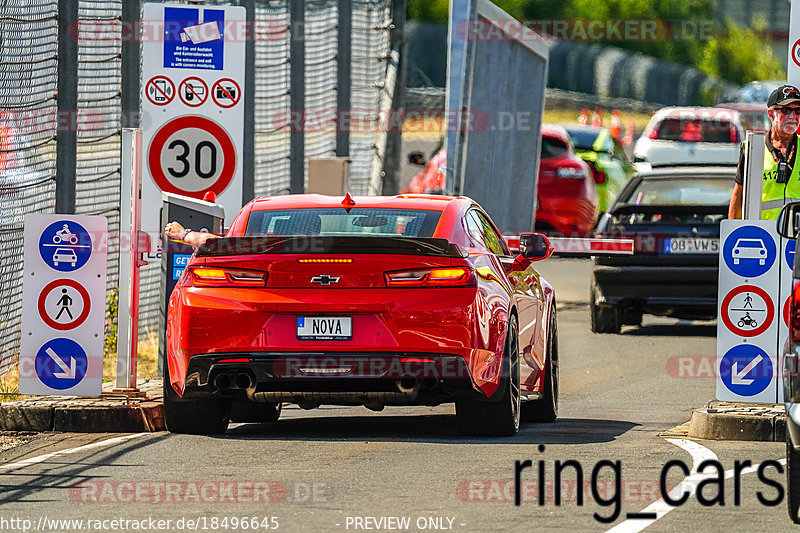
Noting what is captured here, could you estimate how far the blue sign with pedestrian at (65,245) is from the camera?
12.1m

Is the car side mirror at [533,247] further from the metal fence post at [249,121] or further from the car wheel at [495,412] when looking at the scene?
the metal fence post at [249,121]

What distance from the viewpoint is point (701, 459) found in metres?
10.6

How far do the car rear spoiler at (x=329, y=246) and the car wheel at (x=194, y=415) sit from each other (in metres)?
0.86

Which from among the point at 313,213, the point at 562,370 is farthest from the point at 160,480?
the point at 562,370

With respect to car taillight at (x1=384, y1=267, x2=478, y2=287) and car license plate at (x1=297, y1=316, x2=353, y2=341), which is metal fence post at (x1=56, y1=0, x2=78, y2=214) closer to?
car license plate at (x1=297, y1=316, x2=353, y2=341)

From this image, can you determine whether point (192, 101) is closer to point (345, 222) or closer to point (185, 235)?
point (185, 235)

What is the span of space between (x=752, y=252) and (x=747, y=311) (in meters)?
0.34

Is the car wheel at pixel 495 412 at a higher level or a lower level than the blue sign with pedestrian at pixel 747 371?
lower

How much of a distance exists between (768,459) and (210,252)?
125 inches

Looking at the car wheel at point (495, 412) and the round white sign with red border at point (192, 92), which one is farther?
the round white sign with red border at point (192, 92)

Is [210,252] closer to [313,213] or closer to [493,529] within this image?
[313,213]

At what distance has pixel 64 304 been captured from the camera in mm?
12188

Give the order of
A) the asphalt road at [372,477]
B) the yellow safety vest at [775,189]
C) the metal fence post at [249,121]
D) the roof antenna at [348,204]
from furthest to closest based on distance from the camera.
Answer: the metal fence post at [249,121]
the yellow safety vest at [775,189]
the roof antenna at [348,204]
the asphalt road at [372,477]

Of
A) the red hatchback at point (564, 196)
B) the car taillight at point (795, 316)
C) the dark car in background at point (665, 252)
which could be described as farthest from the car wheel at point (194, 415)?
the red hatchback at point (564, 196)
